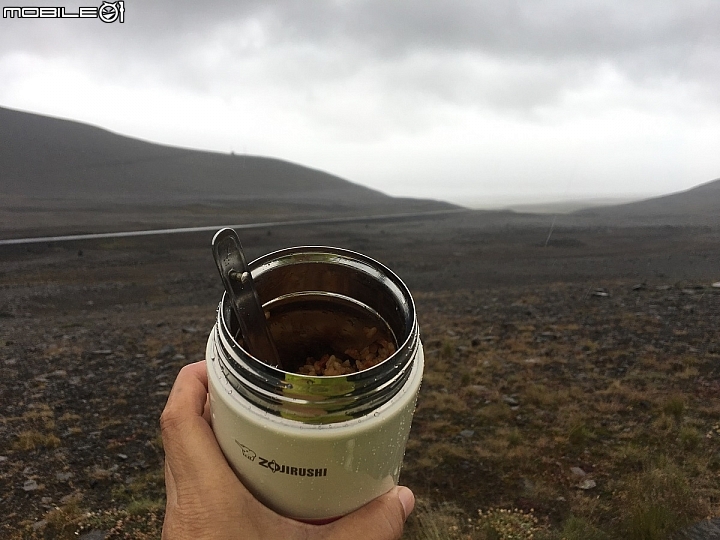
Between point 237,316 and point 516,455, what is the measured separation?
13.7 feet

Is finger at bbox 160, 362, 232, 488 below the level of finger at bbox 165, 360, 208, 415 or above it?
below

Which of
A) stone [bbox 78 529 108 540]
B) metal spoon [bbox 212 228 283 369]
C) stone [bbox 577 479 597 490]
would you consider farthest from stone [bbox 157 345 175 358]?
metal spoon [bbox 212 228 283 369]

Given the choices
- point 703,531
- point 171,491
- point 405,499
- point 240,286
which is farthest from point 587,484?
point 240,286

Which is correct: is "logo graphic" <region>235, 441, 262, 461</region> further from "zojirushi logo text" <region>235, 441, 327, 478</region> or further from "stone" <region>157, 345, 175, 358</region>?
"stone" <region>157, 345, 175, 358</region>

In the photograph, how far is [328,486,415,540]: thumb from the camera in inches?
49.7

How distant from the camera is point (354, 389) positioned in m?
1.07

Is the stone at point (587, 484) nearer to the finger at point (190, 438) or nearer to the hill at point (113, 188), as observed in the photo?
the finger at point (190, 438)

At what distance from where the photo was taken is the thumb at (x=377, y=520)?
49.7 inches

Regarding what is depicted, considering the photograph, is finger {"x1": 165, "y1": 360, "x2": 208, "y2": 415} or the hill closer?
finger {"x1": 165, "y1": 360, "x2": 208, "y2": 415}

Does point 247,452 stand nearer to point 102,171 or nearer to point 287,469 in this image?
point 287,469

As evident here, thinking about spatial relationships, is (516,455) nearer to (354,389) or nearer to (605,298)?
(354,389)

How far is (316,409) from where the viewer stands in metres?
1.07

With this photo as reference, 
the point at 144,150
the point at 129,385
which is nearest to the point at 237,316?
the point at 129,385

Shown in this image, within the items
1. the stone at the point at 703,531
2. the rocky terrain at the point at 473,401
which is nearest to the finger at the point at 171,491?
the rocky terrain at the point at 473,401
